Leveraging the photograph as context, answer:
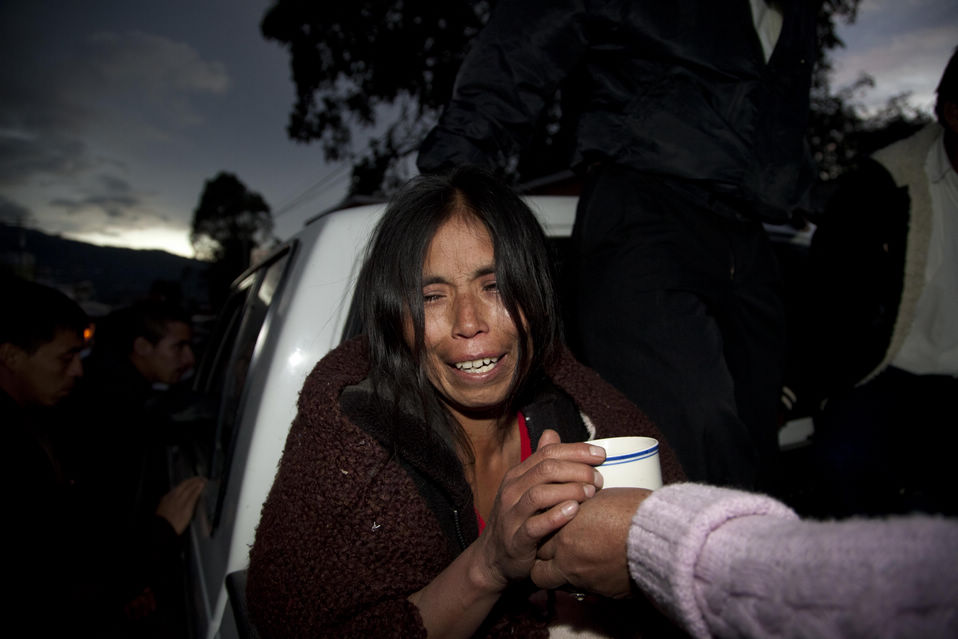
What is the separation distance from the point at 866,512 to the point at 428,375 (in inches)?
73.8

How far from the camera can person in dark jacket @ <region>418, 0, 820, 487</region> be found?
4.92 ft

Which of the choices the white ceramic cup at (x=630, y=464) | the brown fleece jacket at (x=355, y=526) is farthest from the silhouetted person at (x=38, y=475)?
the white ceramic cup at (x=630, y=464)

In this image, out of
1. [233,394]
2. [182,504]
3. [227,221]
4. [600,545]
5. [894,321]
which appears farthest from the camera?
[227,221]

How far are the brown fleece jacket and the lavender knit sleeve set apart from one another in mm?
565

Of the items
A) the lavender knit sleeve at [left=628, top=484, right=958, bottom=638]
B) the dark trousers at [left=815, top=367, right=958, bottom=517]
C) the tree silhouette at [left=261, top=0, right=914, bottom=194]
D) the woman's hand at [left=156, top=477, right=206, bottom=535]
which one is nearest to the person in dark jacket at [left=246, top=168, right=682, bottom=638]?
the lavender knit sleeve at [left=628, top=484, right=958, bottom=638]

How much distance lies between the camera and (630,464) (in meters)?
0.94

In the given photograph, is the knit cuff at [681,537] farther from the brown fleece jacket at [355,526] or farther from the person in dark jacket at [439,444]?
the brown fleece jacket at [355,526]

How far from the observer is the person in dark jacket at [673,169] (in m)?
1.50

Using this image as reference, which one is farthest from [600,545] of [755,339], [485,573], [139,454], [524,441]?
[139,454]

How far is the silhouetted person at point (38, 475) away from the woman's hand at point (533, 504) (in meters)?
1.69

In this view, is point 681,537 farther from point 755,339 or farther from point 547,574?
point 755,339

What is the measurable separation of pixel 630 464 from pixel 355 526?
58 centimetres

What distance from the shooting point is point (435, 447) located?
125 centimetres

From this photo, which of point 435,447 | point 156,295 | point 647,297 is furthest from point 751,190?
point 156,295
